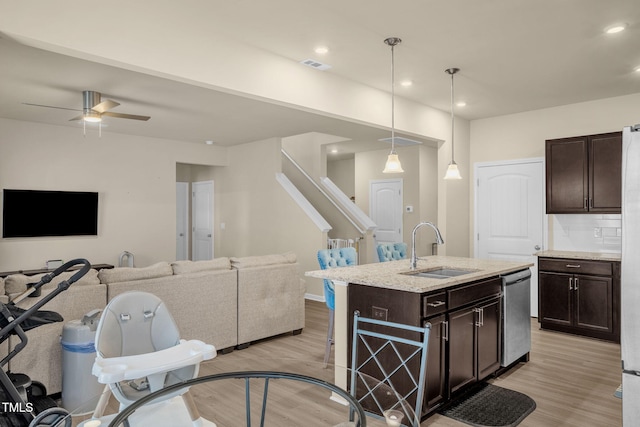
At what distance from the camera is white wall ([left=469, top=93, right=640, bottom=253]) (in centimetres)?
517

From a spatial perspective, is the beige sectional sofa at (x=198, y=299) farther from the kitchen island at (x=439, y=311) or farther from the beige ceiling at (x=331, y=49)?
the beige ceiling at (x=331, y=49)

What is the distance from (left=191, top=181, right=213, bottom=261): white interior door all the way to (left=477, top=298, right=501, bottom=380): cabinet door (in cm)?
594

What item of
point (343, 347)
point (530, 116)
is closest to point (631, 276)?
point (343, 347)

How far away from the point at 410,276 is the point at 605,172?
3.12 meters

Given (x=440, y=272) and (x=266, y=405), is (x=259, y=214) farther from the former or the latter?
(x=266, y=405)

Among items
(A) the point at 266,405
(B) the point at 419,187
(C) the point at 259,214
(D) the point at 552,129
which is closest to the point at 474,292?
(A) the point at 266,405

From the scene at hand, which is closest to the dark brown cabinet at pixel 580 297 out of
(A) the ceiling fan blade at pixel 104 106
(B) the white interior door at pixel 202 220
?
(A) the ceiling fan blade at pixel 104 106

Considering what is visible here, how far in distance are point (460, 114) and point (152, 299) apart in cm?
505

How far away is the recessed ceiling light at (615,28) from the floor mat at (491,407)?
291 centimetres

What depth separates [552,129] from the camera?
18.6 ft

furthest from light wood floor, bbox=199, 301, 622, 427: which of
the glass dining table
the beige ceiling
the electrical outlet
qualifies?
the beige ceiling

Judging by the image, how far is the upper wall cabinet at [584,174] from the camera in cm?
475

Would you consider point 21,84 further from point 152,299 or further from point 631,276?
point 631,276

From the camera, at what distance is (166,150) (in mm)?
7281
